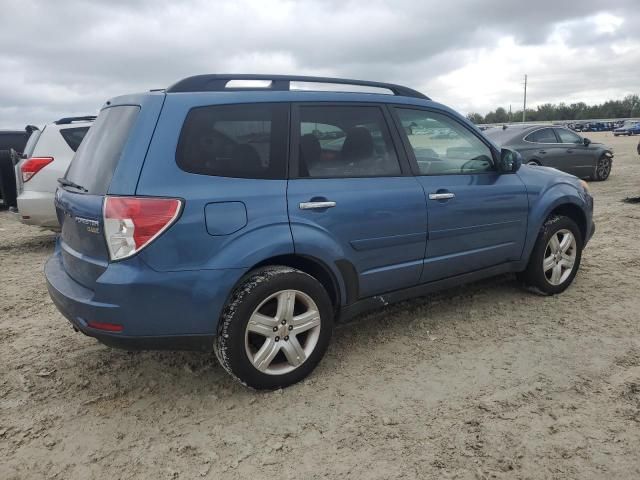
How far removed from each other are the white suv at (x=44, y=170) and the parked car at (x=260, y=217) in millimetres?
3592

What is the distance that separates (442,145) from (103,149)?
7.76 feet

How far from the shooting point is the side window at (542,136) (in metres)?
11.3

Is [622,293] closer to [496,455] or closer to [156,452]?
[496,455]

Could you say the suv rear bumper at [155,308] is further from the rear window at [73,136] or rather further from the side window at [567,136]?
the side window at [567,136]

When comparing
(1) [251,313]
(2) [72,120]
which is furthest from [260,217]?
(2) [72,120]

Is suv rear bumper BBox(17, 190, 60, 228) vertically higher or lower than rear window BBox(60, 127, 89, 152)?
lower

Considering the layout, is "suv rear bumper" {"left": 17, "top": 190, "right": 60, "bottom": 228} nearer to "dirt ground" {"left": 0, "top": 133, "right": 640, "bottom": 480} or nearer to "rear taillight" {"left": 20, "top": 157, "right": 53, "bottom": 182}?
"rear taillight" {"left": 20, "top": 157, "right": 53, "bottom": 182}

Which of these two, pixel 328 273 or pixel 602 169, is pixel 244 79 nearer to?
pixel 328 273

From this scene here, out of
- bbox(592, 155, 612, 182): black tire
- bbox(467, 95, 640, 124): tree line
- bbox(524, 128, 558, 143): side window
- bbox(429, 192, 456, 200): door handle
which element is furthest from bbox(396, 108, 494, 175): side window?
bbox(467, 95, 640, 124): tree line

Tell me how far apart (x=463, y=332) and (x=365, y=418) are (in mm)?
1392

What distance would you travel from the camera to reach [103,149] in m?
2.99

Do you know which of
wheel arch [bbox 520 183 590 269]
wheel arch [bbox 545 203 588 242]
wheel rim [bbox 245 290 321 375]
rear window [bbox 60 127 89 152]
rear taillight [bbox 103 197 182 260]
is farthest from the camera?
rear window [bbox 60 127 89 152]

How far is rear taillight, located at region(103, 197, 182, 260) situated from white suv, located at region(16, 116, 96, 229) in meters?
4.38

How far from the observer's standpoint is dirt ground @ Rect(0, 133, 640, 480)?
8.09 ft
